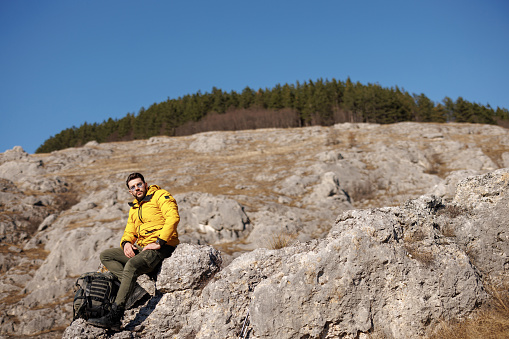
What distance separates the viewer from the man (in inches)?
217

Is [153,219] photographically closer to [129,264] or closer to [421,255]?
[129,264]

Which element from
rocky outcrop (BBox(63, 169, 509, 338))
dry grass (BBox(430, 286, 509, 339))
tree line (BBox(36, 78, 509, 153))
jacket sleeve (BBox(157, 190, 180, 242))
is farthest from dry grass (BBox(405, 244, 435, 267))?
tree line (BBox(36, 78, 509, 153))

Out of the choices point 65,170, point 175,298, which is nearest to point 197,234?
point 175,298

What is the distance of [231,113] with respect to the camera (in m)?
98.0

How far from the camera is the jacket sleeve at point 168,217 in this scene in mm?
5791

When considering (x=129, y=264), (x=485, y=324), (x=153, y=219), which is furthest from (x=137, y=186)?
(x=485, y=324)

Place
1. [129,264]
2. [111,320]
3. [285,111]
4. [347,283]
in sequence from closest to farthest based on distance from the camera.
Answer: [347,283], [111,320], [129,264], [285,111]

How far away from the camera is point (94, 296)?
200 inches

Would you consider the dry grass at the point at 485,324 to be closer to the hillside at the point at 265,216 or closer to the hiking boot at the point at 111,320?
the hillside at the point at 265,216

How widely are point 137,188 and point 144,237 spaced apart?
3.35ft

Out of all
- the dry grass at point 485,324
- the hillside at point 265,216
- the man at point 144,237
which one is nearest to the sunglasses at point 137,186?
the man at point 144,237

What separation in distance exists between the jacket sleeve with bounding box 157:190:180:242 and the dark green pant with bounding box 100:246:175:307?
0.35 m

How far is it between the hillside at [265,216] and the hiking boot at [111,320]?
0.55 metres

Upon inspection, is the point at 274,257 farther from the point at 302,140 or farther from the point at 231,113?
the point at 231,113
